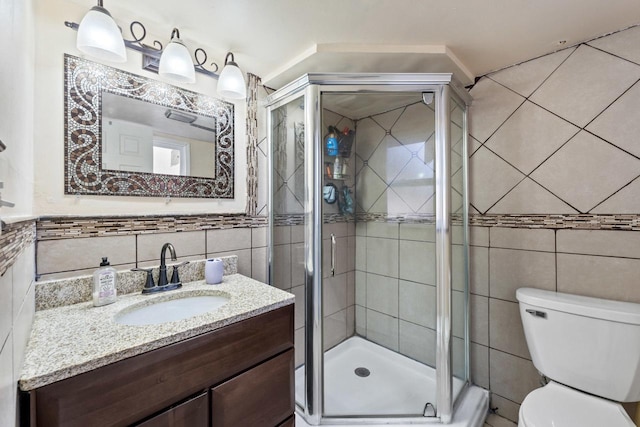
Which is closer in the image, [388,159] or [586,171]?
[586,171]

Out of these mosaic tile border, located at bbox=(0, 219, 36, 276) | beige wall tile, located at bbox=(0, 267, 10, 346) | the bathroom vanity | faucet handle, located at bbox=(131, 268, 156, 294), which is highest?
mosaic tile border, located at bbox=(0, 219, 36, 276)

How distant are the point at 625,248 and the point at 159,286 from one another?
2123mm

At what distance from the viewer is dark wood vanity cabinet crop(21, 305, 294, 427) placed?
2.04ft

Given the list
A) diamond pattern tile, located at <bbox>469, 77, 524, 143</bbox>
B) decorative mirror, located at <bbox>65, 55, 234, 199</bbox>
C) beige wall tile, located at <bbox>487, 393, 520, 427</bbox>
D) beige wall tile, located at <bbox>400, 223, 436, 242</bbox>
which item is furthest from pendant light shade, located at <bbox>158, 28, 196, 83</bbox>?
beige wall tile, located at <bbox>487, 393, 520, 427</bbox>

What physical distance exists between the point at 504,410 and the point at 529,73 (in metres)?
1.93

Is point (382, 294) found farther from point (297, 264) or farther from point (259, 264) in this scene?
point (259, 264)

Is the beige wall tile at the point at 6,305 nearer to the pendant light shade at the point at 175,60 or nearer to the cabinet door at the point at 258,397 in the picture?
the cabinet door at the point at 258,397

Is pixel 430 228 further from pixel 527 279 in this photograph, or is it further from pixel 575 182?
pixel 575 182

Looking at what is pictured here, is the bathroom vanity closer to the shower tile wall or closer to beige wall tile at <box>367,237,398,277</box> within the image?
beige wall tile at <box>367,237,398,277</box>

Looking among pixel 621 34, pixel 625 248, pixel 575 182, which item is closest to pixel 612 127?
pixel 575 182

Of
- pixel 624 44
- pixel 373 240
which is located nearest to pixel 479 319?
pixel 373 240

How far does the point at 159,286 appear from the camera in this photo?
3.80 ft

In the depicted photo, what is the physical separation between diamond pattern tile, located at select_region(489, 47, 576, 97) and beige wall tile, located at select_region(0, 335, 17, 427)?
2.16 m

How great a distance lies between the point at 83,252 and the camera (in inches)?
41.5
